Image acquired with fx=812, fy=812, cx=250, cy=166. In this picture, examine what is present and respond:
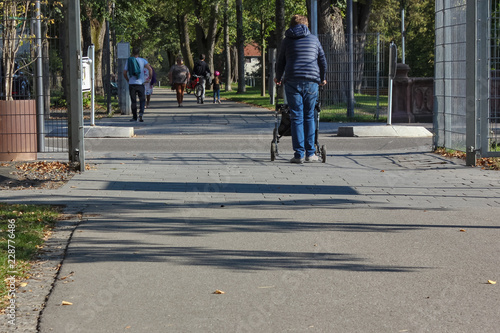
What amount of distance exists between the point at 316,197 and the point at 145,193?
1.88 meters

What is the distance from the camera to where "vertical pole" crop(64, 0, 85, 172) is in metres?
10.5

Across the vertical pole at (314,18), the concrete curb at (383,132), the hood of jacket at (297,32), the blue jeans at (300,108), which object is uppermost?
the vertical pole at (314,18)

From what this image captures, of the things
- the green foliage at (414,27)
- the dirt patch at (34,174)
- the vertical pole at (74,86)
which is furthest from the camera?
the green foliage at (414,27)

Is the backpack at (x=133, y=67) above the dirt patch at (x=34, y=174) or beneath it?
above

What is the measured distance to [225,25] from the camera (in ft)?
167

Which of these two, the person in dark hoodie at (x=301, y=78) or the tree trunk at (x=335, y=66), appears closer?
the person in dark hoodie at (x=301, y=78)

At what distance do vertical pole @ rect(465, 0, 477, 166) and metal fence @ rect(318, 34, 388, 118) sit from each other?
957 cm

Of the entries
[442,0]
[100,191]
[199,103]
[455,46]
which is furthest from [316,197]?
[199,103]

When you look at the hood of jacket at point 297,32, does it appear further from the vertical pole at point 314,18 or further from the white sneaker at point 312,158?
the vertical pole at point 314,18

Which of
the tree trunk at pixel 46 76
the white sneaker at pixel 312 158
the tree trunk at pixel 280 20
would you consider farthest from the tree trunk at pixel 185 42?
the white sneaker at pixel 312 158

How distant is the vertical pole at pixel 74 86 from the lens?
413 inches

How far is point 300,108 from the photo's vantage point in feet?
37.9

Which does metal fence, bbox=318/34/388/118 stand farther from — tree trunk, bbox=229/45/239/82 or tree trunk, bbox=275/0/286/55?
tree trunk, bbox=229/45/239/82

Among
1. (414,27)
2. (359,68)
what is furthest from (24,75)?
(414,27)
